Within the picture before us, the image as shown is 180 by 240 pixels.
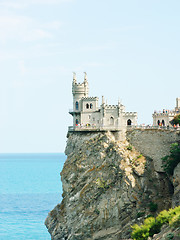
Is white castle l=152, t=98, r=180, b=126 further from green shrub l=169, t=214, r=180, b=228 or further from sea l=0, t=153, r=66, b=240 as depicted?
sea l=0, t=153, r=66, b=240

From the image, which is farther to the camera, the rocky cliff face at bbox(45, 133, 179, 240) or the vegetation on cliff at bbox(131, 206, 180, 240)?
the rocky cliff face at bbox(45, 133, 179, 240)

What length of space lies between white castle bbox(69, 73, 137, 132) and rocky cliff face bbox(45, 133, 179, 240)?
1966mm

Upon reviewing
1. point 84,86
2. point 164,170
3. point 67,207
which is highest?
point 84,86

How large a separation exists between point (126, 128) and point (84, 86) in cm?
1067

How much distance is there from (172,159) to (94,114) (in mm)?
15509

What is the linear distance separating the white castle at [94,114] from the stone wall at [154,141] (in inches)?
92.9

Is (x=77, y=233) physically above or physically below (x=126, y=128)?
below

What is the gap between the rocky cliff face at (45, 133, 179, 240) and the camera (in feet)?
273

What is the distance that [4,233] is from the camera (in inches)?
4237

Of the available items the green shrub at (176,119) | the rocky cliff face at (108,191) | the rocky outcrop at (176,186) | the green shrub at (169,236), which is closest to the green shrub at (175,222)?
the green shrub at (169,236)

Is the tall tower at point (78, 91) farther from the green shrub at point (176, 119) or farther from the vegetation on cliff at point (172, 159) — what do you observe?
the vegetation on cliff at point (172, 159)

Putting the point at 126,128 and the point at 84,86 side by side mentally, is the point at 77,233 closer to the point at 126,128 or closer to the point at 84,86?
the point at 126,128

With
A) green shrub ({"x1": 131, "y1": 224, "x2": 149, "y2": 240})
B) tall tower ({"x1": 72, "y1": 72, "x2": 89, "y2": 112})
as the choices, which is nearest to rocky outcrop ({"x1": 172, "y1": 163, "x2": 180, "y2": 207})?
green shrub ({"x1": 131, "y1": 224, "x2": 149, "y2": 240})

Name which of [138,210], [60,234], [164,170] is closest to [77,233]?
[60,234]
